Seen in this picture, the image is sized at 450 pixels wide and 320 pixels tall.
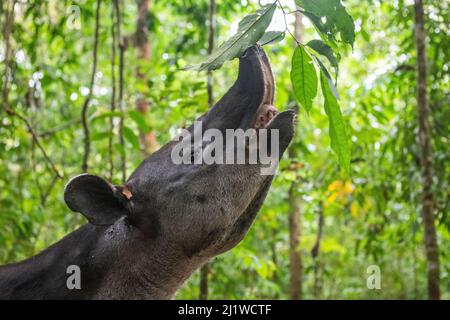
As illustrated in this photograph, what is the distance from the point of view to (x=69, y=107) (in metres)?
9.18

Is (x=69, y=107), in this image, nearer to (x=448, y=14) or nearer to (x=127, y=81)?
(x=127, y=81)

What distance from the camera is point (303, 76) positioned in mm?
2383

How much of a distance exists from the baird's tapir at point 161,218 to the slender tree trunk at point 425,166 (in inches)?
68.0

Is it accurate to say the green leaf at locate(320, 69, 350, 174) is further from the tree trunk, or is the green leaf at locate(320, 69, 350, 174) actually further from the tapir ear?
the tree trunk

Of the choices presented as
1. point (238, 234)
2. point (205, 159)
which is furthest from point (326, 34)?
point (238, 234)

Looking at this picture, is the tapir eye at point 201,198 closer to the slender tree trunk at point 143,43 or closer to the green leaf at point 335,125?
the green leaf at point 335,125

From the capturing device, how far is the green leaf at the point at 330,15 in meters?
2.15

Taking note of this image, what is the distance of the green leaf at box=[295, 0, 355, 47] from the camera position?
2.15 metres

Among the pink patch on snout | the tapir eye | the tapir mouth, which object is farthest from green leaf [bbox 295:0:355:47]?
the tapir eye

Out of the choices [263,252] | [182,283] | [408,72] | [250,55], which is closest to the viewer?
[250,55]

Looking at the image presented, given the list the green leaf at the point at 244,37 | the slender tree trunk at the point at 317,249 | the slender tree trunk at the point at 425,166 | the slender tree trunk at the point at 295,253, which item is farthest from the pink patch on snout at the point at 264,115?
the slender tree trunk at the point at 295,253

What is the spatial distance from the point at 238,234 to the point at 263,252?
22.1 ft

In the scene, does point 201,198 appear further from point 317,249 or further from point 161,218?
point 317,249

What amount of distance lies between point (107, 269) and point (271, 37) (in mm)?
1591
